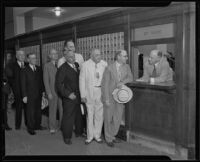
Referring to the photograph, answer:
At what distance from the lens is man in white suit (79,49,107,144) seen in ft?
5.43

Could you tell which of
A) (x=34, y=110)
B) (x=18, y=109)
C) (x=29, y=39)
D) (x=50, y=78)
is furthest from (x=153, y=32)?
(x=18, y=109)

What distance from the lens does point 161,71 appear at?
154 cm

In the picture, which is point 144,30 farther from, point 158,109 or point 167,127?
point 167,127

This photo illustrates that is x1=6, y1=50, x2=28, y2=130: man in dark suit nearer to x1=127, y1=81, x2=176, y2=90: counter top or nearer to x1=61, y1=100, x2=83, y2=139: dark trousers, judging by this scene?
x1=61, y1=100, x2=83, y2=139: dark trousers

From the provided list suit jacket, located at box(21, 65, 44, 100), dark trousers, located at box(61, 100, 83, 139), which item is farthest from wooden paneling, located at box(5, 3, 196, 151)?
dark trousers, located at box(61, 100, 83, 139)

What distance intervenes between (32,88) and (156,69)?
93cm

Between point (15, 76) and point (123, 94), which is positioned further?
point (15, 76)

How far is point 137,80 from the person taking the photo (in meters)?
1.59

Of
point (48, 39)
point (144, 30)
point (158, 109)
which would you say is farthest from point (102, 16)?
point (158, 109)

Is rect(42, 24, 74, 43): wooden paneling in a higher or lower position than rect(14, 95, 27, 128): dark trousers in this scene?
higher

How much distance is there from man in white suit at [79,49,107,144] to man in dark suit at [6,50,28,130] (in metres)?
0.48

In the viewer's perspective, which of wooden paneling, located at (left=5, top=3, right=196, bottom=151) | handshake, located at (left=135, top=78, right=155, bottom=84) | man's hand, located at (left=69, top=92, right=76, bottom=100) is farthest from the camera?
man's hand, located at (left=69, top=92, right=76, bottom=100)

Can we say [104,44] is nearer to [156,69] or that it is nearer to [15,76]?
[156,69]

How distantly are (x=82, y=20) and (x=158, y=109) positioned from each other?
2.72ft
